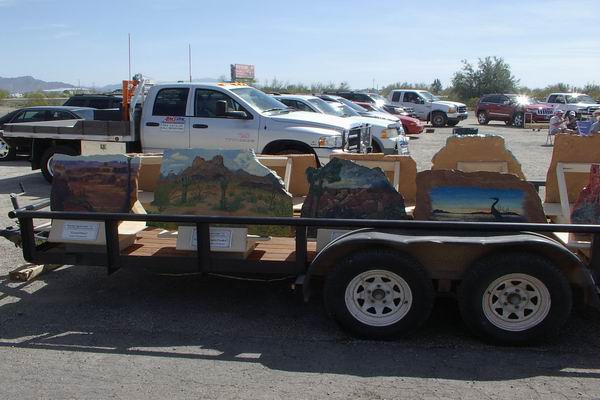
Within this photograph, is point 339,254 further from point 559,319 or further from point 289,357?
point 559,319

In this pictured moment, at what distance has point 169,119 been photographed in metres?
10.8

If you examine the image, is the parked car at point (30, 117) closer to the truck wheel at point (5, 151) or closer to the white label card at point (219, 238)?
the truck wheel at point (5, 151)

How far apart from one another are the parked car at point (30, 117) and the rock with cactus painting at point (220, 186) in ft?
34.8

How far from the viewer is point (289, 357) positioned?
4164mm

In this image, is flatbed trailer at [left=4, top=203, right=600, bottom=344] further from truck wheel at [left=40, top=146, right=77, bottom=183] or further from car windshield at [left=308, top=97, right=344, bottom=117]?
car windshield at [left=308, top=97, right=344, bottom=117]

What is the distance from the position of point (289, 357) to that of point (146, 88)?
333 inches

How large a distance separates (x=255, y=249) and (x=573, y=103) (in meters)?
31.8

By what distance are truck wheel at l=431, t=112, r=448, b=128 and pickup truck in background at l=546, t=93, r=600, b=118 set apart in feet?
18.7

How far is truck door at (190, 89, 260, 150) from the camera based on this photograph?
411 inches

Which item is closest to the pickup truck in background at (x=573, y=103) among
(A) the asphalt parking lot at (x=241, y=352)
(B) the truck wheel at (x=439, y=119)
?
(B) the truck wheel at (x=439, y=119)

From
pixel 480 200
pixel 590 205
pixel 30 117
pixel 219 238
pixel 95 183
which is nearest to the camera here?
pixel 480 200

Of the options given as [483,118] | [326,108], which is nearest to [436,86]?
[483,118]

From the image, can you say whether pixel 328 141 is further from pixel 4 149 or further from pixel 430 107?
pixel 430 107

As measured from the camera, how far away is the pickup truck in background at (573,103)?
3030cm
